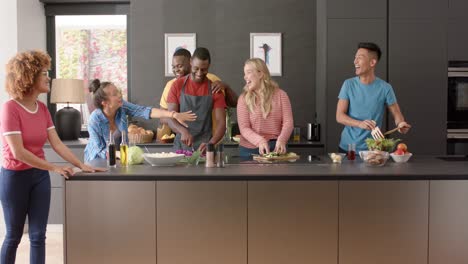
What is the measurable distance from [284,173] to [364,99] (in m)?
1.22

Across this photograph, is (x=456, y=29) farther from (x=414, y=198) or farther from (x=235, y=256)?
(x=235, y=256)

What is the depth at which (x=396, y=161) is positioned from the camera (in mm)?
3623

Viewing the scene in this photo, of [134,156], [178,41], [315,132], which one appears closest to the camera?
[134,156]

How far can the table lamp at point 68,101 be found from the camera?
543 centimetres

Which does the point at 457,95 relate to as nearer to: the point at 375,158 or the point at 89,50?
the point at 375,158

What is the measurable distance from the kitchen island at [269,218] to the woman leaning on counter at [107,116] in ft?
2.15

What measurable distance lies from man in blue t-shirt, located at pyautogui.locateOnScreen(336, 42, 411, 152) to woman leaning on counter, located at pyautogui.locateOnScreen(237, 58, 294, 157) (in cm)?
46

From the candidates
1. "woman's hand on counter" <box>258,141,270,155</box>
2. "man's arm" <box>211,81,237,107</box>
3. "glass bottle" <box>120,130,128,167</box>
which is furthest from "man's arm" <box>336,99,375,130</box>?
"glass bottle" <box>120,130,128,167</box>

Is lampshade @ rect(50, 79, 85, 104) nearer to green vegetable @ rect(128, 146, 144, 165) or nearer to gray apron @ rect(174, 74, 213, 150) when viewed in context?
gray apron @ rect(174, 74, 213, 150)

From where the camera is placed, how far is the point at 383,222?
3.09 meters

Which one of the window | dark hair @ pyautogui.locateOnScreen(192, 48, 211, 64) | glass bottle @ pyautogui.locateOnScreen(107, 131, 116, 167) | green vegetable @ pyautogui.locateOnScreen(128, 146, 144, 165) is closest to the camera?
glass bottle @ pyautogui.locateOnScreen(107, 131, 116, 167)

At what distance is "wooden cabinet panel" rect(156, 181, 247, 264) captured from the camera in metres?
3.06

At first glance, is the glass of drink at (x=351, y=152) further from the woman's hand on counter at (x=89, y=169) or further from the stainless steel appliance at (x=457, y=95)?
the stainless steel appliance at (x=457, y=95)

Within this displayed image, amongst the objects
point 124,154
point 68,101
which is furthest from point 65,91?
point 124,154
